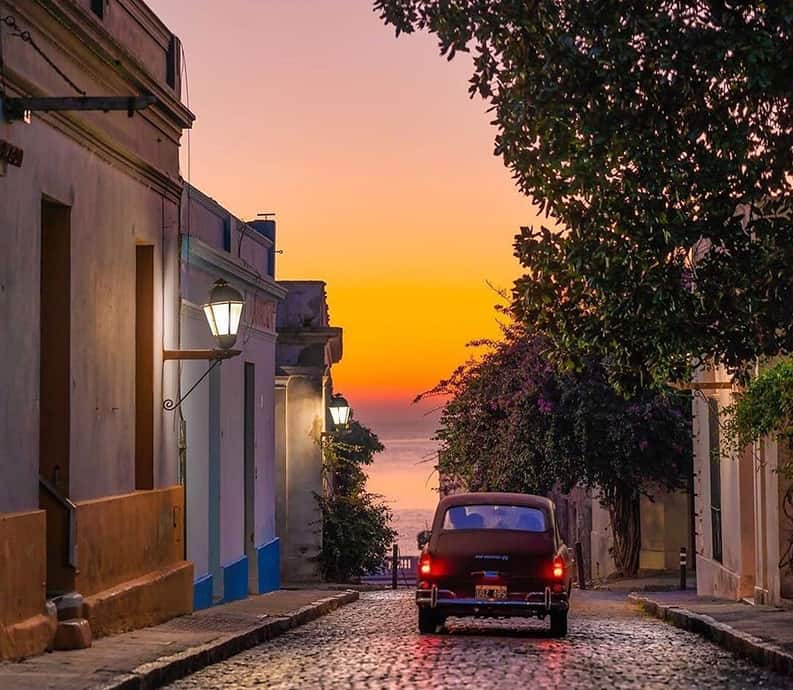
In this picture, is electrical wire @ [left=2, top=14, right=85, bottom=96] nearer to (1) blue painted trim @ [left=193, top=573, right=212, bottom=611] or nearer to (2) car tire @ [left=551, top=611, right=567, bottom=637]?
(2) car tire @ [left=551, top=611, right=567, bottom=637]

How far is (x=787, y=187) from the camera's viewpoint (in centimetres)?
1395

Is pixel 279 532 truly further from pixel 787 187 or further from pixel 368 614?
pixel 787 187

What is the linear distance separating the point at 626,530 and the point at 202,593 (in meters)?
17.5

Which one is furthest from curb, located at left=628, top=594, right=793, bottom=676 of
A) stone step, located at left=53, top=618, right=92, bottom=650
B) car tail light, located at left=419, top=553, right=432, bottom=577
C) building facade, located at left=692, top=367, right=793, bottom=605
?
stone step, located at left=53, top=618, right=92, bottom=650

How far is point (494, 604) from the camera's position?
1675cm

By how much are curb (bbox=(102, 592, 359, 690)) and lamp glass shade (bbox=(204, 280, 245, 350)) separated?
299cm

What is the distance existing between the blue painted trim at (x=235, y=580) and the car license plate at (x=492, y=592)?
7.21 metres

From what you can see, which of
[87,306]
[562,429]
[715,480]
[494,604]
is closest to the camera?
[87,306]

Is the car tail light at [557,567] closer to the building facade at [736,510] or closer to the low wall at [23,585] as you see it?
the building facade at [736,510]

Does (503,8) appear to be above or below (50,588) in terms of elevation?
above

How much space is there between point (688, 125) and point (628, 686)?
467 centimetres

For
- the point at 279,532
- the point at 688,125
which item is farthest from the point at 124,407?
the point at 279,532

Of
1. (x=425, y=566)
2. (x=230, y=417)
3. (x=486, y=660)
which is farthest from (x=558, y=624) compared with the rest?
(x=230, y=417)

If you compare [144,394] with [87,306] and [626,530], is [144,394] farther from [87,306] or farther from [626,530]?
[626,530]
